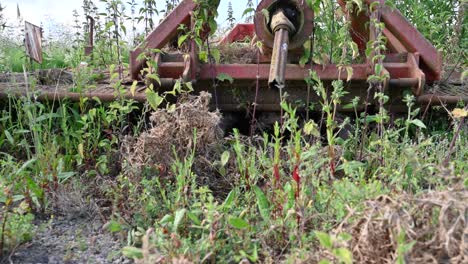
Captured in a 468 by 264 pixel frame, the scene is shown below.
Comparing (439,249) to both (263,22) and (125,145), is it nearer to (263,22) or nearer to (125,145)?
(125,145)

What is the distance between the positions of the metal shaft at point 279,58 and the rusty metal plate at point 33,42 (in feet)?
4.71

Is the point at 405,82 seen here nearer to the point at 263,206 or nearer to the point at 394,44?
the point at 394,44

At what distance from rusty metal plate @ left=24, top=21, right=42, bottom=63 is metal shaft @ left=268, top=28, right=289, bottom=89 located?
1437 millimetres

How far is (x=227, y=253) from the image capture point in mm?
1954

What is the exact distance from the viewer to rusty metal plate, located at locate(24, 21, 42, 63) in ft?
10.6

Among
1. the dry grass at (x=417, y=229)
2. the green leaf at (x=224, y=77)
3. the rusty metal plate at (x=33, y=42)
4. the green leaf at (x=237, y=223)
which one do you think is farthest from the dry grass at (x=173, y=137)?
the dry grass at (x=417, y=229)

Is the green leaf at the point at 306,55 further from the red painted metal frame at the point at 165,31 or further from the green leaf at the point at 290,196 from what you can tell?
the green leaf at the point at 290,196

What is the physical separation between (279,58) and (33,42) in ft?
5.03

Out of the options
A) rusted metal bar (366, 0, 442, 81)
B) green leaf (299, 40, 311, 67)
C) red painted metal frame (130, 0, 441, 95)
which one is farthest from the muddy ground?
rusted metal bar (366, 0, 442, 81)

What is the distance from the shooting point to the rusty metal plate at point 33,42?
3227mm

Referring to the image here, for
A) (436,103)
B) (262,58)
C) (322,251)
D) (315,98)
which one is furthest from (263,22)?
(322,251)

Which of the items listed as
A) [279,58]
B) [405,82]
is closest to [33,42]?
[279,58]

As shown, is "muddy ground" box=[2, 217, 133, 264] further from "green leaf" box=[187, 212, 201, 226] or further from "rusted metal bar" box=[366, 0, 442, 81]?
"rusted metal bar" box=[366, 0, 442, 81]

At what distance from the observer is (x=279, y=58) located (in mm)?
2844
